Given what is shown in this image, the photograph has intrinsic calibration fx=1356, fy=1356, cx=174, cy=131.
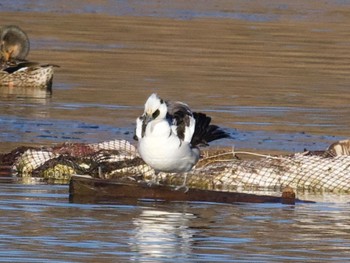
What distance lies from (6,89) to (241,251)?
14.0 meters

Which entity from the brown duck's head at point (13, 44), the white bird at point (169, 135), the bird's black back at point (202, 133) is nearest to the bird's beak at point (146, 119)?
the white bird at point (169, 135)

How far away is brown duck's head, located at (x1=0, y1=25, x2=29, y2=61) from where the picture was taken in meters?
24.8

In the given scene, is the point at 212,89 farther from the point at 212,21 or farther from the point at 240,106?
the point at 212,21

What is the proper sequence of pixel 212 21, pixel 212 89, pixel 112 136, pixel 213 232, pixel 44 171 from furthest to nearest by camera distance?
pixel 212 21
pixel 212 89
pixel 112 136
pixel 44 171
pixel 213 232

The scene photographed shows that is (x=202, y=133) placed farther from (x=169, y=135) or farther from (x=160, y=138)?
(x=160, y=138)

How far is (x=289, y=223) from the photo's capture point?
11.5 m

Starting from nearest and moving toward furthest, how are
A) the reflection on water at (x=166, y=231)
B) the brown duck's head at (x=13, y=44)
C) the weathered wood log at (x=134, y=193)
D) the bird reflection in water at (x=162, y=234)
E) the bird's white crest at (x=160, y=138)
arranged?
the reflection on water at (x=166, y=231), the bird reflection in water at (x=162, y=234), the bird's white crest at (x=160, y=138), the weathered wood log at (x=134, y=193), the brown duck's head at (x=13, y=44)

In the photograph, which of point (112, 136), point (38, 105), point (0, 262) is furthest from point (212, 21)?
point (0, 262)

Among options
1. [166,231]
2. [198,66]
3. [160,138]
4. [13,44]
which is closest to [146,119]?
[160,138]

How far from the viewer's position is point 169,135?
39.4 ft

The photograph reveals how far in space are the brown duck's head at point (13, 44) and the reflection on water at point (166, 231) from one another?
11888 mm

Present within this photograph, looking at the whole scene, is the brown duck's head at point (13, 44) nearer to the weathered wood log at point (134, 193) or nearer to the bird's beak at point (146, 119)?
the weathered wood log at point (134, 193)

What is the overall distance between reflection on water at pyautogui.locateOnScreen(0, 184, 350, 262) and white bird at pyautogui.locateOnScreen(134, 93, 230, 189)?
0.43 m

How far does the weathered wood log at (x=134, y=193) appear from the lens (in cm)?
1243
